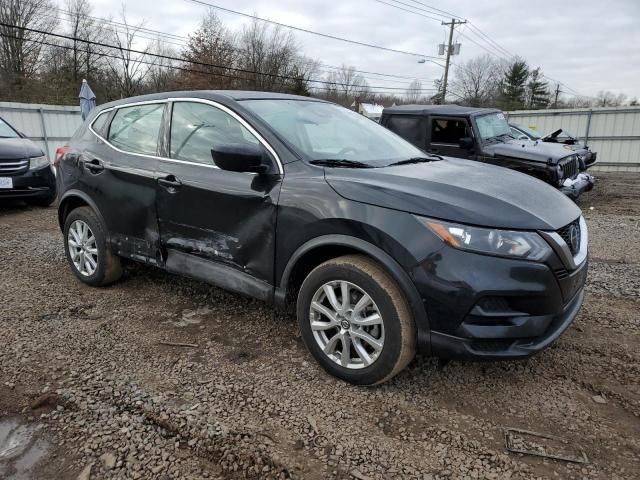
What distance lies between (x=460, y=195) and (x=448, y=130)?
624 cm

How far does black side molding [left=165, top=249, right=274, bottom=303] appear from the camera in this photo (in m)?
3.05

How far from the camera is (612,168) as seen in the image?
17625 millimetres

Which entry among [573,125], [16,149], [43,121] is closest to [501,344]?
[16,149]

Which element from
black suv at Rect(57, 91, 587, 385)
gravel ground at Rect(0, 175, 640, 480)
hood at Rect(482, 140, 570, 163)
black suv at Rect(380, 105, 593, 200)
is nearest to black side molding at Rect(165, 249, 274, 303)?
black suv at Rect(57, 91, 587, 385)

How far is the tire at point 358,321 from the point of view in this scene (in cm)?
245

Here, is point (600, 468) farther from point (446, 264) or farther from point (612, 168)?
point (612, 168)

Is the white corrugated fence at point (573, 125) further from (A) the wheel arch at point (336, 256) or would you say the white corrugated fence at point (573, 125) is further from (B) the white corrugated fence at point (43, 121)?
(A) the wheel arch at point (336, 256)

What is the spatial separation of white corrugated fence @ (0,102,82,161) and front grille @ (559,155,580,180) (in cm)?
1382

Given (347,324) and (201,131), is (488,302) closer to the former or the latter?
(347,324)

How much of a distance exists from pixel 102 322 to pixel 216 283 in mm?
1068

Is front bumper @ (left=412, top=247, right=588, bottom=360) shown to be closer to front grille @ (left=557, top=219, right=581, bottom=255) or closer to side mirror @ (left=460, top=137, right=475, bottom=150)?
front grille @ (left=557, top=219, right=581, bottom=255)

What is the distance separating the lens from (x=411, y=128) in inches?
335

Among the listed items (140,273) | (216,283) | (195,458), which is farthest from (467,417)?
(140,273)

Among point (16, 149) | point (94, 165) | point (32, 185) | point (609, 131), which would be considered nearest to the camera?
point (94, 165)
